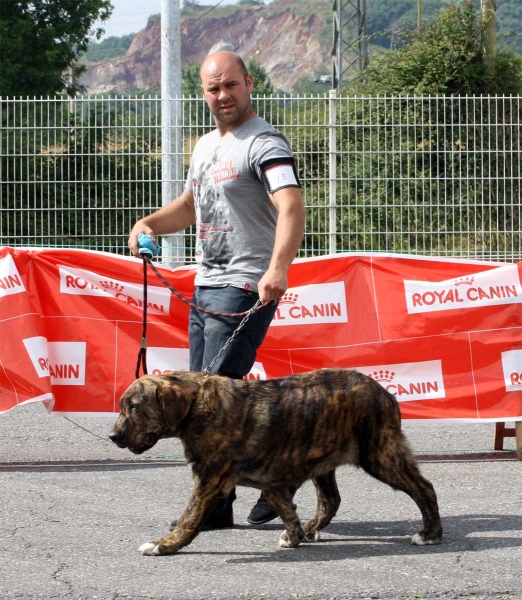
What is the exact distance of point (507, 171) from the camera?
12.7 metres

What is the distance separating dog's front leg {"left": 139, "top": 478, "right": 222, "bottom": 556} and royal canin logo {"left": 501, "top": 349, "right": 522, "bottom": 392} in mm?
Result: 2851

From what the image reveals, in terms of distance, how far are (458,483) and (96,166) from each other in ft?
24.4

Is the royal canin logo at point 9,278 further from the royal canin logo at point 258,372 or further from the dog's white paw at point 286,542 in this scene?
the dog's white paw at point 286,542

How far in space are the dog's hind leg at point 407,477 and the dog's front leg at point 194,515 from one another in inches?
27.9

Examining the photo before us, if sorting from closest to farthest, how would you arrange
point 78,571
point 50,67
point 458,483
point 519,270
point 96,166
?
point 78,571 < point 458,483 < point 519,270 < point 96,166 < point 50,67

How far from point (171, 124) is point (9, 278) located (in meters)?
5.85

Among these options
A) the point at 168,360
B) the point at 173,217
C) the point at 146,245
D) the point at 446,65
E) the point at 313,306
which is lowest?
the point at 168,360

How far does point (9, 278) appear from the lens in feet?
22.5

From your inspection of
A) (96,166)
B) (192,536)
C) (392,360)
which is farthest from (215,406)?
(96,166)

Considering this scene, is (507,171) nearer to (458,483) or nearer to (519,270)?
(519,270)

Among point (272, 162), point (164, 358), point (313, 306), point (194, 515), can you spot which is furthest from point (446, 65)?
point (194, 515)

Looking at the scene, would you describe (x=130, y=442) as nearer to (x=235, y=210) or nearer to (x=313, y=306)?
(x=235, y=210)

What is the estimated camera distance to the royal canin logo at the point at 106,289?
23.0ft

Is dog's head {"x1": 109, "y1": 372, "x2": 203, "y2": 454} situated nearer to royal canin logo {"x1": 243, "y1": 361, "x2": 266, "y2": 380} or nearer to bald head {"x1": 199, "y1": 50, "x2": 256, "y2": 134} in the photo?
bald head {"x1": 199, "y1": 50, "x2": 256, "y2": 134}
